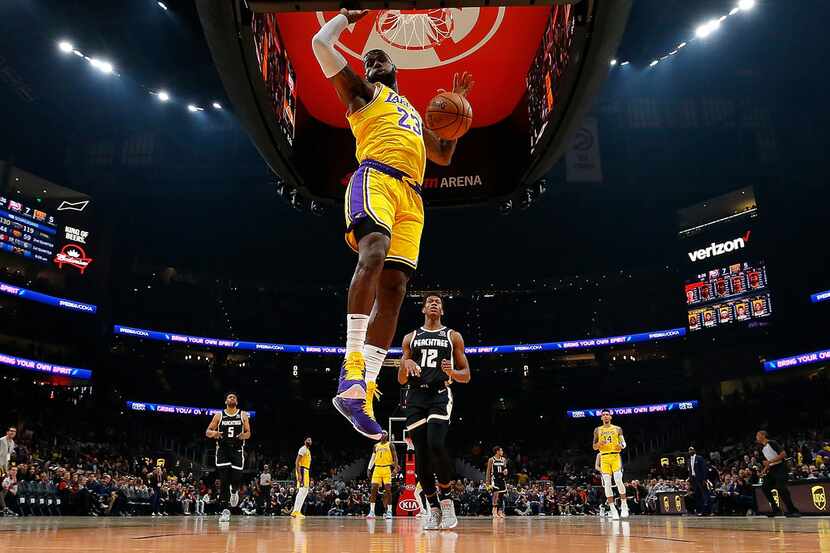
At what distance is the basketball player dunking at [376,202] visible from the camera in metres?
3.02

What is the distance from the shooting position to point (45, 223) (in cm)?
2142

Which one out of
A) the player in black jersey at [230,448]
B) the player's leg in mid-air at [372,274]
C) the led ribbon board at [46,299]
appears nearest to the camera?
the player's leg in mid-air at [372,274]

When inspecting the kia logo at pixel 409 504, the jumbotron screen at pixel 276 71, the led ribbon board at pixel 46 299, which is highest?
the led ribbon board at pixel 46 299

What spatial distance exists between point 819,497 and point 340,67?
10.7m

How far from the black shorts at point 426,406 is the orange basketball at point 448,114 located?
271 cm

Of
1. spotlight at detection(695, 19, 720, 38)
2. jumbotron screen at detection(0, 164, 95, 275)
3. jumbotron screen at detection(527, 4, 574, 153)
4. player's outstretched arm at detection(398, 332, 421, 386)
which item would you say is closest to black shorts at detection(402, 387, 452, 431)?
player's outstretched arm at detection(398, 332, 421, 386)

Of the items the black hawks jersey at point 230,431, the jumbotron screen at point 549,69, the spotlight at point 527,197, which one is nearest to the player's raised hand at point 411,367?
the spotlight at point 527,197

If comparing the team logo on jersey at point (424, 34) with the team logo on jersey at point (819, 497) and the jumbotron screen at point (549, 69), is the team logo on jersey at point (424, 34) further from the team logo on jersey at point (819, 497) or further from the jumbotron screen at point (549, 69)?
the team logo on jersey at point (819, 497)

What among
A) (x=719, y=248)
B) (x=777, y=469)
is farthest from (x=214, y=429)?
(x=719, y=248)

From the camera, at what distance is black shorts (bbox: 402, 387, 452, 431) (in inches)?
229

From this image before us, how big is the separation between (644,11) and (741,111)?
27.1 feet

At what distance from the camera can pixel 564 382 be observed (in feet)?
99.1

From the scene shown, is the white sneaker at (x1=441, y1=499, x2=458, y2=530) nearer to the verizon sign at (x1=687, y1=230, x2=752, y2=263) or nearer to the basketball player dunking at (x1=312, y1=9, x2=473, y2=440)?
the basketball player dunking at (x1=312, y1=9, x2=473, y2=440)

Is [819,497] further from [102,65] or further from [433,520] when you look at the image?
[102,65]
